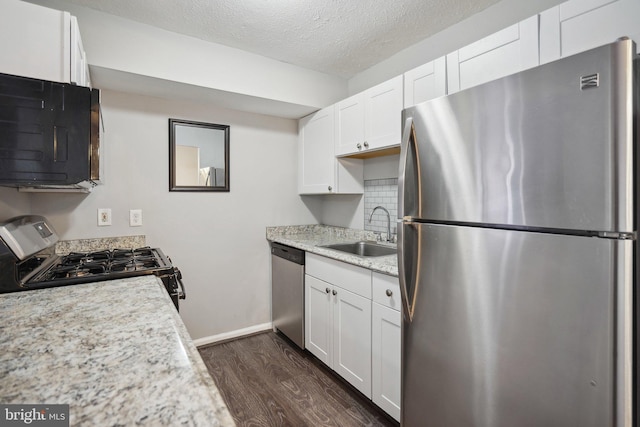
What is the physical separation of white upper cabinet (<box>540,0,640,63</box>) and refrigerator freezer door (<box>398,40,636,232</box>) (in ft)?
1.61

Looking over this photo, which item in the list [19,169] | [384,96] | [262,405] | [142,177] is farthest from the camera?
[142,177]

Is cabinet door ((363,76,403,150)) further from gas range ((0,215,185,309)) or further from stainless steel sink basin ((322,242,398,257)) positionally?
gas range ((0,215,185,309))

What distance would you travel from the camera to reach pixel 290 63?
262 cm

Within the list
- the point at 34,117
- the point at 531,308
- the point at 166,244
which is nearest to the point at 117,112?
the point at 166,244

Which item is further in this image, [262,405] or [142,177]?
[142,177]

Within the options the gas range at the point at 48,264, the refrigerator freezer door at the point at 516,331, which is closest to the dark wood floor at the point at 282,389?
the refrigerator freezer door at the point at 516,331

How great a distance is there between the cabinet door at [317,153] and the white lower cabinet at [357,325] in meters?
0.69

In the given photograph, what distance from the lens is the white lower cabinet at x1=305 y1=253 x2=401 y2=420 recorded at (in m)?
1.65

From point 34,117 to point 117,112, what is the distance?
118 centimetres

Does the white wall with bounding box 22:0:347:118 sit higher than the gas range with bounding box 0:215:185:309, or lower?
higher

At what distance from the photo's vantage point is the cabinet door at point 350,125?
7.54ft

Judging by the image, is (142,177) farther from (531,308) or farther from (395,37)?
(531,308)

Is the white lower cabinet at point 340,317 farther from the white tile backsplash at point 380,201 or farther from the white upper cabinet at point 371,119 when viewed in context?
the white upper cabinet at point 371,119

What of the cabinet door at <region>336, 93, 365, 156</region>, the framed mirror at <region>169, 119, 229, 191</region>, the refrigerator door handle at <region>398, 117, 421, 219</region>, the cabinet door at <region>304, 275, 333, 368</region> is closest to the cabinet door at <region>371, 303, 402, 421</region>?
the cabinet door at <region>304, 275, 333, 368</region>
